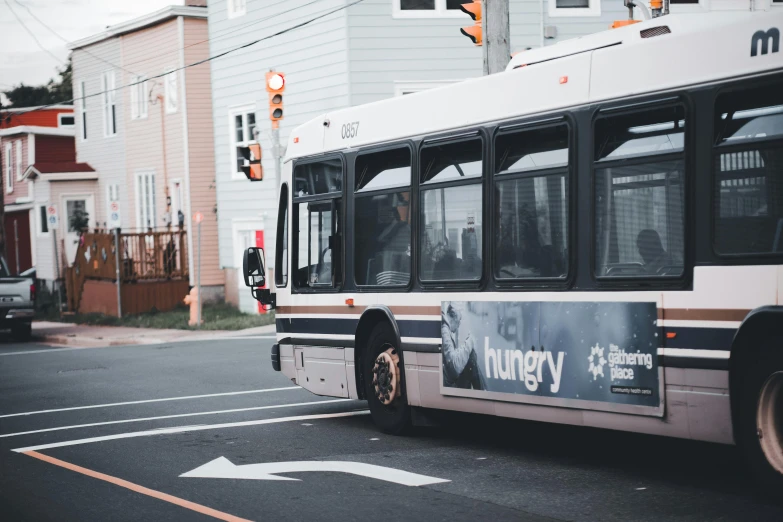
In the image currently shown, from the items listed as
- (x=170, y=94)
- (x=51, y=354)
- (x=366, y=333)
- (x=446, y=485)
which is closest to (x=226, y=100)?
(x=170, y=94)

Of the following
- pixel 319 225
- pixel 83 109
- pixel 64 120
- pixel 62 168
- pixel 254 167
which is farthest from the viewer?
pixel 64 120

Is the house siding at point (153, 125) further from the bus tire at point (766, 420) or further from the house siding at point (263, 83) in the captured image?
the bus tire at point (766, 420)

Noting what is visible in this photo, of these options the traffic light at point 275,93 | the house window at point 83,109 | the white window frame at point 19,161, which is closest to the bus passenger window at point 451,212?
the traffic light at point 275,93

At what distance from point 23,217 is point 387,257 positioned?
45.7m

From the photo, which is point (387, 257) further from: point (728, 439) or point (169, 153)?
point (169, 153)

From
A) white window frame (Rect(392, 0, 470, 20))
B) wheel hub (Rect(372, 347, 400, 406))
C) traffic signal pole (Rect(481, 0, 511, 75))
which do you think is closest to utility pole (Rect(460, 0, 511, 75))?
traffic signal pole (Rect(481, 0, 511, 75))

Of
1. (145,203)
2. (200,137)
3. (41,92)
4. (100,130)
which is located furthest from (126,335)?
(41,92)

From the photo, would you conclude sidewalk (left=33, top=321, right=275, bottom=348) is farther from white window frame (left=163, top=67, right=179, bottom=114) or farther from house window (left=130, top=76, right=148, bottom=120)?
house window (left=130, top=76, right=148, bottom=120)

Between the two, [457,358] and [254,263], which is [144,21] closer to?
[254,263]

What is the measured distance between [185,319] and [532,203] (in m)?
21.5

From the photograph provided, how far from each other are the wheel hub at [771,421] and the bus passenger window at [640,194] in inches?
40.3

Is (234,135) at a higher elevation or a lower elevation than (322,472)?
higher

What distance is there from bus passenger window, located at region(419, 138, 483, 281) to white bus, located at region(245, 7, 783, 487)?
2cm

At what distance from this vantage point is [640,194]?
26.5 ft
